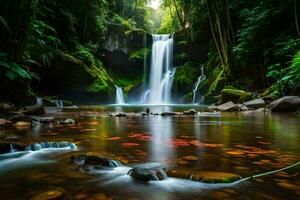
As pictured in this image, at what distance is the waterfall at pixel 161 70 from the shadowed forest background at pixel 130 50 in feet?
1.89

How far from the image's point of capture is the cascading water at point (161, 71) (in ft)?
77.5

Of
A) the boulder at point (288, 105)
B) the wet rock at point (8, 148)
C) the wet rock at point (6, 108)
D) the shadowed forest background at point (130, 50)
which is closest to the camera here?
the wet rock at point (8, 148)

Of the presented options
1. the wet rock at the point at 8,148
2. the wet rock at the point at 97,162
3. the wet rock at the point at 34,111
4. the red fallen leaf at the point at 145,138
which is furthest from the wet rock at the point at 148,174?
the wet rock at the point at 34,111

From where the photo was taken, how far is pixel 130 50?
27.6 m

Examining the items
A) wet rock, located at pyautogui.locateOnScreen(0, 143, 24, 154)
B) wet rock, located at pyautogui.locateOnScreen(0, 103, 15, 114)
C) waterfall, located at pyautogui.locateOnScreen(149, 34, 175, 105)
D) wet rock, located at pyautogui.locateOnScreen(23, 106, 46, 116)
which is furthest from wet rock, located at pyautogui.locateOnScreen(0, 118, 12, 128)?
waterfall, located at pyautogui.locateOnScreen(149, 34, 175, 105)

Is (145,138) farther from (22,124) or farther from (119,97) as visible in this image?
(119,97)

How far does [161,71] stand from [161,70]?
84 millimetres

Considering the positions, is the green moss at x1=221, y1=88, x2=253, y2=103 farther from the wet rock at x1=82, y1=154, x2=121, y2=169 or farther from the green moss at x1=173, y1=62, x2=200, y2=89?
the wet rock at x1=82, y1=154, x2=121, y2=169

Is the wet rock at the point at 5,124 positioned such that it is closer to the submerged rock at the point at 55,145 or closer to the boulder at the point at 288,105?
the submerged rock at the point at 55,145

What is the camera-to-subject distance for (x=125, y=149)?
402 centimetres

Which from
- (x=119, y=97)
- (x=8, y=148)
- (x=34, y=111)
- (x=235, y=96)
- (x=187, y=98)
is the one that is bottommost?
(x=8, y=148)

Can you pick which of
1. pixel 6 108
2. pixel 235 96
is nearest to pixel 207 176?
pixel 6 108

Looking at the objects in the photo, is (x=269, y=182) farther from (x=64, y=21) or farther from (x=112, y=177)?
(x=64, y=21)

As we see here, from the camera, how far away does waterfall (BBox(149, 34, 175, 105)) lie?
77.5ft
